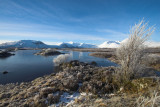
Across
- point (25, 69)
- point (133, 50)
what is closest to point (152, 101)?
point (133, 50)

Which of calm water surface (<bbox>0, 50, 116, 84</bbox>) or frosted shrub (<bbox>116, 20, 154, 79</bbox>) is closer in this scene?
frosted shrub (<bbox>116, 20, 154, 79</bbox>)

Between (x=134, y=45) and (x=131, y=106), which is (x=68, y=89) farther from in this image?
(x=134, y=45)

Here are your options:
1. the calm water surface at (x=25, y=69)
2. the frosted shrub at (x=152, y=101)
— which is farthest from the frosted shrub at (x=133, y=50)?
the calm water surface at (x=25, y=69)

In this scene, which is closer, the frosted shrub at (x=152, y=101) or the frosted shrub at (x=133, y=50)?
the frosted shrub at (x=152, y=101)

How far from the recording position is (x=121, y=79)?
6891 millimetres

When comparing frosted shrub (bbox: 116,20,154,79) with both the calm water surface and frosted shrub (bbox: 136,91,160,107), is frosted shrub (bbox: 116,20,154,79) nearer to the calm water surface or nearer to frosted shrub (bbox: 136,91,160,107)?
frosted shrub (bbox: 136,91,160,107)

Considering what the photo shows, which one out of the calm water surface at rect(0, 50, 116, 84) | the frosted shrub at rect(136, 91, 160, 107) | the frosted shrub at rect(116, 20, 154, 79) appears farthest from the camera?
the calm water surface at rect(0, 50, 116, 84)

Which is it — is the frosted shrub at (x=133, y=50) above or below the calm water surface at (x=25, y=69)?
above

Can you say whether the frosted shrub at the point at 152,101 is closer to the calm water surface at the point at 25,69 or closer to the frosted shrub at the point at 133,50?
the frosted shrub at the point at 133,50

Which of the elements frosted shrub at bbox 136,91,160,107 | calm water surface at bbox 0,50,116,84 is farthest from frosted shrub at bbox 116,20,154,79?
calm water surface at bbox 0,50,116,84

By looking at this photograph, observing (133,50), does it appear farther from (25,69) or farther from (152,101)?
(25,69)

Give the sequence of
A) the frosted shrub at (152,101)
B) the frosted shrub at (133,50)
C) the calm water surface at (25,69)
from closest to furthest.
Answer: the frosted shrub at (152,101) < the frosted shrub at (133,50) < the calm water surface at (25,69)

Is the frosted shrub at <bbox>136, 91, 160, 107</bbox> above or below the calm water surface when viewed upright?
above

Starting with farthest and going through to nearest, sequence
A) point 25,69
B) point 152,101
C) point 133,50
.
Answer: point 25,69
point 133,50
point 152,101
